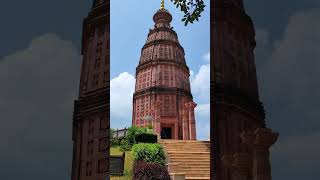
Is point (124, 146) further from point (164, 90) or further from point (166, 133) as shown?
point (164, 90)

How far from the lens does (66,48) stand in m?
3.33

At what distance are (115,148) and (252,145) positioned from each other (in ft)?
3.58

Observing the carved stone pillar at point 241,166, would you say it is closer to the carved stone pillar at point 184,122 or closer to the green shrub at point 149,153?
the carved stone pillar at point 184,122

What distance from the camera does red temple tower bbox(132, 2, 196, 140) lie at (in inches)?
122

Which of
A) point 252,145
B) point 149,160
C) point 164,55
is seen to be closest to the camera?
point 252,145

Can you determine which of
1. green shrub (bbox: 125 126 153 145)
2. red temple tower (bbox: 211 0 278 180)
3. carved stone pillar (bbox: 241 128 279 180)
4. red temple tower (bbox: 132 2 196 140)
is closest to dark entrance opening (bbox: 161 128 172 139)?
red temple tower (bbox: 132 2 196 140)

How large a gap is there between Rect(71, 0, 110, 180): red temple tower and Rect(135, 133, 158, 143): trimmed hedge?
274 mm

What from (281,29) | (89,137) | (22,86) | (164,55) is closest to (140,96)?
(164,55)

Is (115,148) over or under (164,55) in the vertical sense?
under

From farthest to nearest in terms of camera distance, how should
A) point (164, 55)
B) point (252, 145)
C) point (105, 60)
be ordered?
point (105, 60) → point (164, 55) → point (252, 145)

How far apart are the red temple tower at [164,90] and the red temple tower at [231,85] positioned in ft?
0.79

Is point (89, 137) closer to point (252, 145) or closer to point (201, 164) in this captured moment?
point (201, 164)

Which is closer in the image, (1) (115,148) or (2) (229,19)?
(1) (115,148)

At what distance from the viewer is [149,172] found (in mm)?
3041
